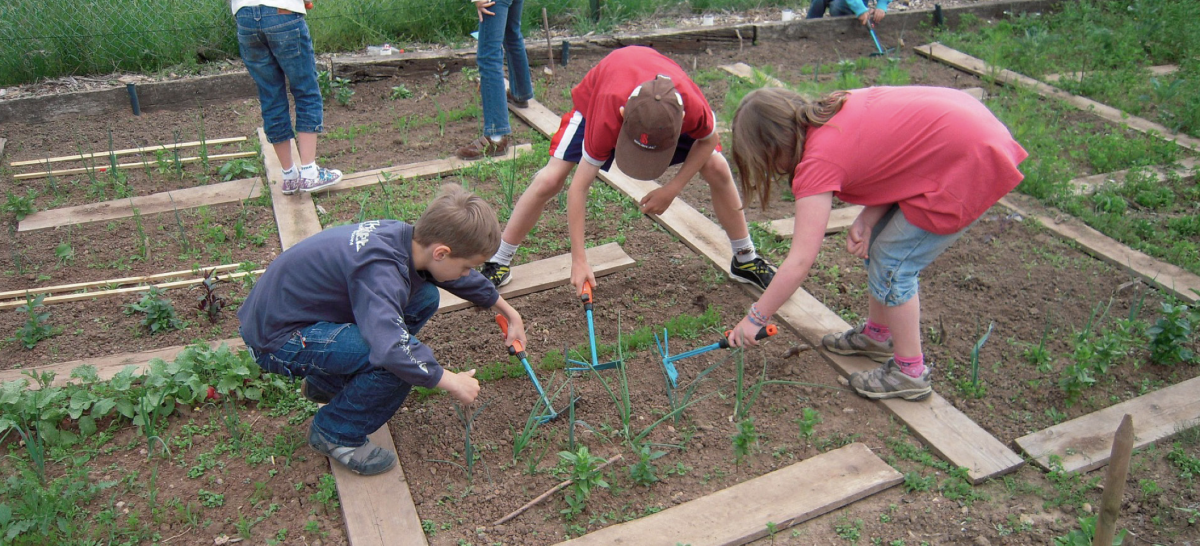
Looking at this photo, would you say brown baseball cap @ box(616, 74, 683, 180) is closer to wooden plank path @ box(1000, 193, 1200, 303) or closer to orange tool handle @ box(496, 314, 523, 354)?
orange tool handle @ box(496, 314, 523, 354)

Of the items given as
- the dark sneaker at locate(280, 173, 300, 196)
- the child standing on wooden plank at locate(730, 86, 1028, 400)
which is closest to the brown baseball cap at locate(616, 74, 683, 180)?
the child standing on wooden plank at locate(730, 86, 1028, 400)

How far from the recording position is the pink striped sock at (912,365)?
2.96 m

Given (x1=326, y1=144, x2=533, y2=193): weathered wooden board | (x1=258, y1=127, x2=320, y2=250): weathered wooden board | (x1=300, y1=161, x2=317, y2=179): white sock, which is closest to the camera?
(x1=258, y1=127, x2=320, y2=250): weathered wooden board

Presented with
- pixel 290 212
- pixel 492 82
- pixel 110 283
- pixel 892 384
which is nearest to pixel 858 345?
pixel 892 384

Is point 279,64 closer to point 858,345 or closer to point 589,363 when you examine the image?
point 589,363

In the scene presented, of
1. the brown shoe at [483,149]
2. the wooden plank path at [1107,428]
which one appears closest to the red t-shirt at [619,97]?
the wooden plank path at [1107,428]

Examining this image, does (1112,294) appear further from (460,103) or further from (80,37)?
(80,37)

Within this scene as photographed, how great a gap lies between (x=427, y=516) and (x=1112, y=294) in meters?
3.08

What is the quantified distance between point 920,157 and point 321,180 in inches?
125

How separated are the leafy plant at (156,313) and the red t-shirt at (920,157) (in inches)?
100

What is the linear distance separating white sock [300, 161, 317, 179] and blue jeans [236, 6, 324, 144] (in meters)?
0.18

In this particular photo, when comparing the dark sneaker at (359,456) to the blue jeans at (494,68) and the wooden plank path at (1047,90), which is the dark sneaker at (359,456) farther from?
the wooden plank path at (1047,90)

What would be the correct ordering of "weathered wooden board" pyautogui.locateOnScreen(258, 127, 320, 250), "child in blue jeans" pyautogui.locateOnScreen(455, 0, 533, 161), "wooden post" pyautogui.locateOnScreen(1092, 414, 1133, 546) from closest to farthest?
"wooden post" pyautogui.locateOnScreen(1092, 414, 1133, 546) < "weathered wooden board" pyautogui.locateOnScreen(258, 127, 320, 250) < "child in blue jeans" pyautogui.locateOnScreen(455, 0, 533, 161)

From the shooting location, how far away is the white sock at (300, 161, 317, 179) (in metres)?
4.47
